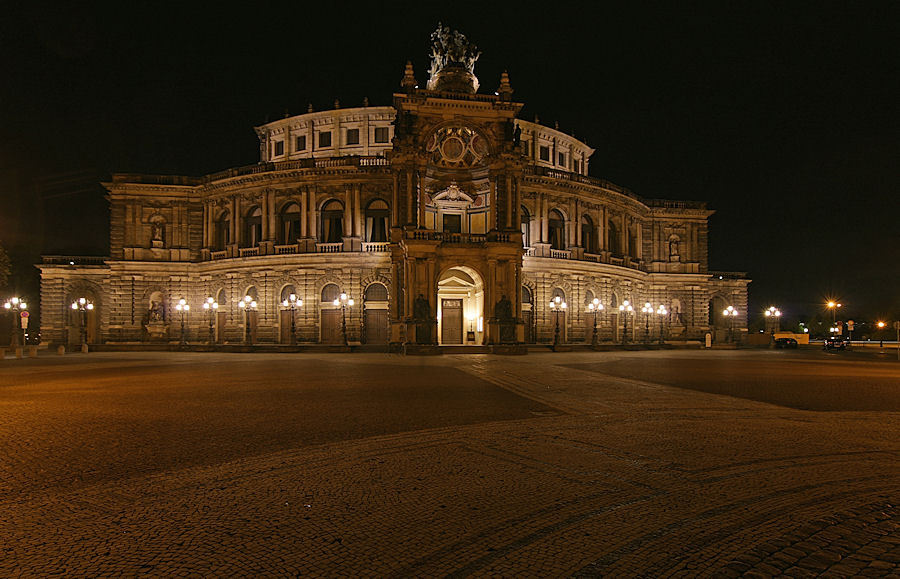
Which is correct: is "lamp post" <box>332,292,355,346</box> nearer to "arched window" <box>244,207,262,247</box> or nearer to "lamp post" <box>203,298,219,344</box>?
"arched window" <box>244,207,262,247</box>

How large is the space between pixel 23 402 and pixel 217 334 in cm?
3796

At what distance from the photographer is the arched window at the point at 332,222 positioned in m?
48.2

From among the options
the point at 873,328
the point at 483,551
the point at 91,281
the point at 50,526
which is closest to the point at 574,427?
the point at 483,551

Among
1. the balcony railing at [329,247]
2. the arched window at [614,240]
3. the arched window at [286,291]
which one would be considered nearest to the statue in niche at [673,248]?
the arched window at [614,240]

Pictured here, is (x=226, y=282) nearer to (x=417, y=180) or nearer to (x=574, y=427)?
(x=417, y=180)

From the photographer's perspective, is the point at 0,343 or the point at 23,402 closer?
the point at 23,402

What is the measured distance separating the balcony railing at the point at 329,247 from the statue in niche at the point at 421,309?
12329 millimetres

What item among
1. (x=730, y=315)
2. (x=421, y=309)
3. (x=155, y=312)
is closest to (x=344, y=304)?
(x=421, y=309)

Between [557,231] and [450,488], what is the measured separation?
45.9 meters

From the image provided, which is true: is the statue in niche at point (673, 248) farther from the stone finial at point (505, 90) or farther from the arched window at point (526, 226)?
the stone finial at point (505, 90)

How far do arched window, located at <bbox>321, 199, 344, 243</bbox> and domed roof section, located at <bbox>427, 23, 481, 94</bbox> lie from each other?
12.7 metres

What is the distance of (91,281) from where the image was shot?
Answer: 175 ft

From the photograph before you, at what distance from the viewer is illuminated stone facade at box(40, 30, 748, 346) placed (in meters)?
40.4

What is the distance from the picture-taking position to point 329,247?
47188mm
